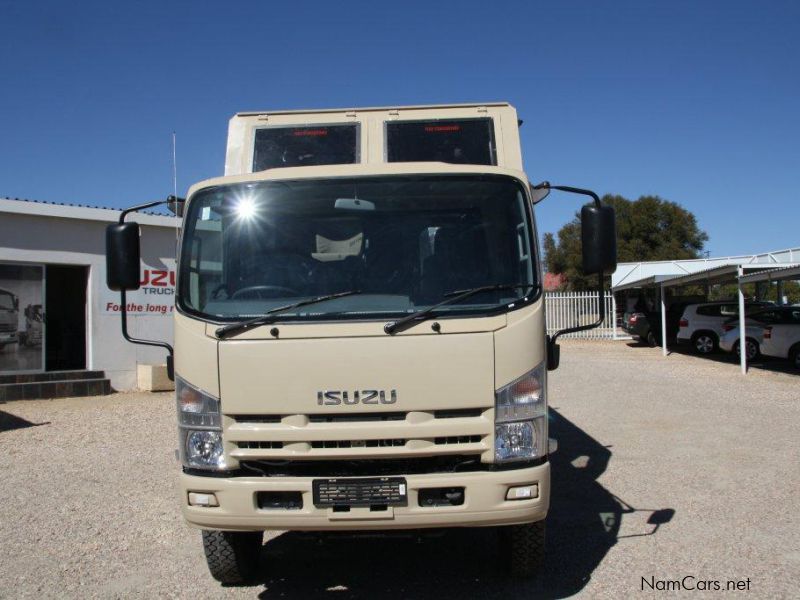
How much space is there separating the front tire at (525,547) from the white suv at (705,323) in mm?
19149

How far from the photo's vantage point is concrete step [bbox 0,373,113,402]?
13282 millimetres

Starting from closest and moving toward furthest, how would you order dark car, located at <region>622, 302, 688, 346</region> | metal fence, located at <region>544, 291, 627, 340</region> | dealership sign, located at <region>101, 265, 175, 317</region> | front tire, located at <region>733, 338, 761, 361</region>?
dealership sign, located at <region>101, 265, 175, 317</region>
front tire, located at <region>733, 338, 761, 361</region>
dark car, located at <region>622, 302, 688, 346</region>
metal fence, located at <region>544, 291, 627, 340</region>

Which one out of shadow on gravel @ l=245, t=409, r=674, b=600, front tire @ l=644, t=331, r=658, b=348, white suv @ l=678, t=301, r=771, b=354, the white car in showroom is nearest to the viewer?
shadow on gravel @ l=245, t=409, r=674, b=600

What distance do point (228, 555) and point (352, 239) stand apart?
206cm

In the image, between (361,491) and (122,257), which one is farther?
(122,257)

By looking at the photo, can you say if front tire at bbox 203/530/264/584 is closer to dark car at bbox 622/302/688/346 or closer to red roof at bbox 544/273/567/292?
dark car at bbox 622/302/688/346

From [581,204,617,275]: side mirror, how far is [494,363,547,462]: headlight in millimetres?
881

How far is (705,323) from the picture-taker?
2191 centimetres

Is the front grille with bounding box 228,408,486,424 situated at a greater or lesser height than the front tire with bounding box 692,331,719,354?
greater

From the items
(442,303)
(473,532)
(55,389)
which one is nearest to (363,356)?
(442,303)

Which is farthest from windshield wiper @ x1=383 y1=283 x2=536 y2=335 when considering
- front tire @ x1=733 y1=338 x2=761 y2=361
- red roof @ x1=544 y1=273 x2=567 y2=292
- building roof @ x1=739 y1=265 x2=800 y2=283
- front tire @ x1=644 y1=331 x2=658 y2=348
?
red roof @ x1=544 y1=273 x2=567 y2=292

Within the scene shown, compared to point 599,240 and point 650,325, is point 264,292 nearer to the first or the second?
point 599,240

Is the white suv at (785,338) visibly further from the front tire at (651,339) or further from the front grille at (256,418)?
the front grille at (256,418)

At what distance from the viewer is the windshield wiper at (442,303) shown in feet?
12.7
